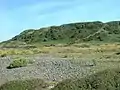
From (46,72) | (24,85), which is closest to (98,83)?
(24,85)

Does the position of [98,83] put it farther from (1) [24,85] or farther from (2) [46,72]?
(2) [46,72]

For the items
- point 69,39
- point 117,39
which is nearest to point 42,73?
point 117,39

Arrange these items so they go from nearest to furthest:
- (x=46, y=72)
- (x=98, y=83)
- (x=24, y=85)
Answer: (x=98, y=83), (x=24, y=85), (x=46, y=72)

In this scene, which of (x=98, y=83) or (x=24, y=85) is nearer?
(x=98, y=83)

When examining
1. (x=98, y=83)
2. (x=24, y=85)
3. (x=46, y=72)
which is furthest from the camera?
(x=46, y=72)

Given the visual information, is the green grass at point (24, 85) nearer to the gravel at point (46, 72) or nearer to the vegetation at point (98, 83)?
the vegetation at point (98, 83)

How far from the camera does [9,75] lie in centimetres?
3534

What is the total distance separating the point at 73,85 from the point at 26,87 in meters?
2.49

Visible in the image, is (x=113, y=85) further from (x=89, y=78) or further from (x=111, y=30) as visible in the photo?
(x=111, y=30)

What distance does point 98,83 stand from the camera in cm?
1516

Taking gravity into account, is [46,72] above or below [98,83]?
below

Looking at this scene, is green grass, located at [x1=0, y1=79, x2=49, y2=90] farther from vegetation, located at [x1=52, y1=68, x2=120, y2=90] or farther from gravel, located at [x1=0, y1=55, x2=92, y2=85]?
gravel, located at [x1=0, y1=55, x2=92, y2=85]

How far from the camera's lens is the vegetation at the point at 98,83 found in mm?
14859

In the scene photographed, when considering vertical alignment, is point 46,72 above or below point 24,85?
below
